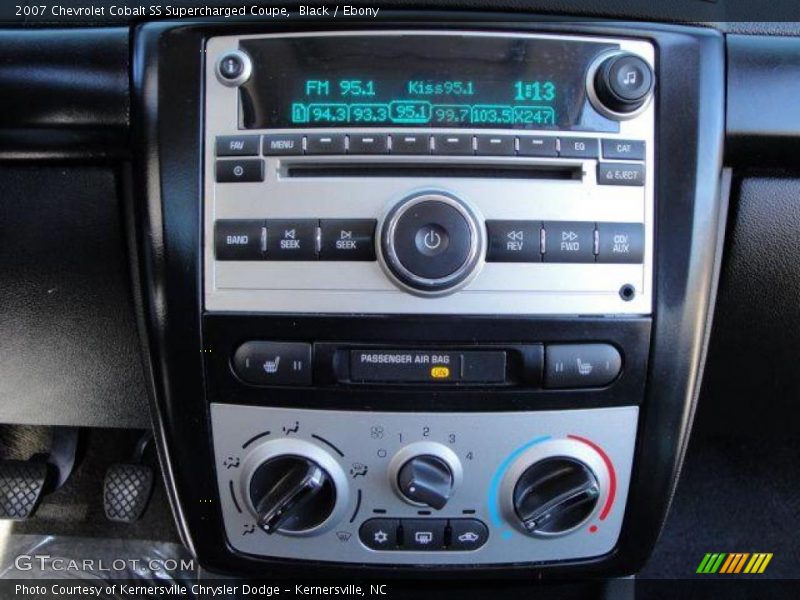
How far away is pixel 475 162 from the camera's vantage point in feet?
2.20

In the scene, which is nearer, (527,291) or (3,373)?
(527,291)

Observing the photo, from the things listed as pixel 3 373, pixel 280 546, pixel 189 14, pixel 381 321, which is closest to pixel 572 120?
pixel 381 321

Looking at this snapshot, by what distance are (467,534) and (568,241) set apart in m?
0.32

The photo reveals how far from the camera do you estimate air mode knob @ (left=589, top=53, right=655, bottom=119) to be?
0.67 metres

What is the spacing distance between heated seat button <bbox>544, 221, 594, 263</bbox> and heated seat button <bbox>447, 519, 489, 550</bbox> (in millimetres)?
290

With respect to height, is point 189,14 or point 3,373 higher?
point 189,14

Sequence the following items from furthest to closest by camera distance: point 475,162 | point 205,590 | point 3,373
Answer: point 205,590 < point 3,373 < point 475,162

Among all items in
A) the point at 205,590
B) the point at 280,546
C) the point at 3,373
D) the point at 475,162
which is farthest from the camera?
the point at 205,590

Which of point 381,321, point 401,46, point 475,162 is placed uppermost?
point 401,46

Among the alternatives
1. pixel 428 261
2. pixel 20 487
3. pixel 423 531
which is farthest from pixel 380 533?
pixel 20 487

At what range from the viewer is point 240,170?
687mm

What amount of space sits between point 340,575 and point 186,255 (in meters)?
0.39

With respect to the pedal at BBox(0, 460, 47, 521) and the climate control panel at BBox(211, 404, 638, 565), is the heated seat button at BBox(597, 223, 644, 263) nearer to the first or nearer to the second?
the climate control panel at BBox(211, 404, 638, 565)

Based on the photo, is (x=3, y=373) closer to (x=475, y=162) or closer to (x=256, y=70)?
(x=256, y=70)
